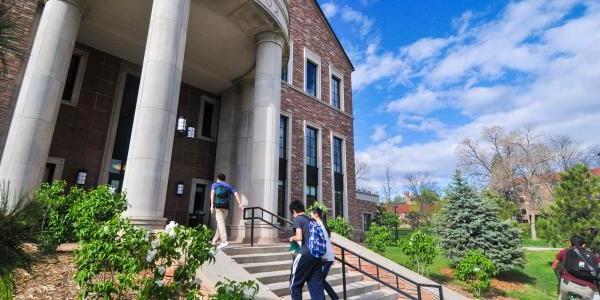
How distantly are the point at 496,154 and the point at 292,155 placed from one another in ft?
102

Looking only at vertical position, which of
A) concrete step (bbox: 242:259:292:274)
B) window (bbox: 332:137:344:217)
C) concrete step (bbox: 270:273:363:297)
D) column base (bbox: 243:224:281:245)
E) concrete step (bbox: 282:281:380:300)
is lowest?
concrete step (bbox: 282:281:380:300)

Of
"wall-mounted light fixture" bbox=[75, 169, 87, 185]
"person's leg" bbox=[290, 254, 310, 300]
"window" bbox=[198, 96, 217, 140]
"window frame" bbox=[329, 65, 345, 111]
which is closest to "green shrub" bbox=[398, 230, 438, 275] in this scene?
"person's leg" bbox=[290, 254, 310, 300]

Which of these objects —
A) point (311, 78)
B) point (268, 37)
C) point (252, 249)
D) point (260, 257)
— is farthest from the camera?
point (311, 78)

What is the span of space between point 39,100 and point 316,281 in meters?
7.49

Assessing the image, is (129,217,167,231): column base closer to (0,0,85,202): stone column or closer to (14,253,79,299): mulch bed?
(14,253,79,299): mulch bed

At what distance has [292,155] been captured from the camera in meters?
16.0

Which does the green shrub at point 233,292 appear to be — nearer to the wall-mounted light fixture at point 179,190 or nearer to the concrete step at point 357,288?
the concrete step at point 357,288

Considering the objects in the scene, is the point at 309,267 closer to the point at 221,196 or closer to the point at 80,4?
the point at 221,196

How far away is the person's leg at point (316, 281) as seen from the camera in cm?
435

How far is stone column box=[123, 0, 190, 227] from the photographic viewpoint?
615 centimetres

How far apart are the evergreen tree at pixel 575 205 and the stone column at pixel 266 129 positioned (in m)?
17.2

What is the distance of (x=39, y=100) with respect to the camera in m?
7.30

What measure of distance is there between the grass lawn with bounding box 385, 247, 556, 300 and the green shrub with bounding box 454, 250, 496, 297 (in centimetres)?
36

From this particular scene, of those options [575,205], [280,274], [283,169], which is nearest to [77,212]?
[280,274]
